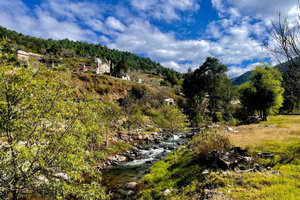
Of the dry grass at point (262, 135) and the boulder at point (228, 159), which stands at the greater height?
the dry grass at point (262, 135)

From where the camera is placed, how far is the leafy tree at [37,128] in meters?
7.90

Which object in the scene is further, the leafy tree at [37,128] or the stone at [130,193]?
the stone at [130,193]

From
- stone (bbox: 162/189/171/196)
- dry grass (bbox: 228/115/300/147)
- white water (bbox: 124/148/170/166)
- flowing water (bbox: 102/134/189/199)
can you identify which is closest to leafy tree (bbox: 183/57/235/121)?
white water (bbox: 124/148/170/166)

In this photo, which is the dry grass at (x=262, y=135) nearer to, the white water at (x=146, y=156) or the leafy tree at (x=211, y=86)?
the white water at (x=146, y=156)

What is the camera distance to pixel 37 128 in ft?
28.8

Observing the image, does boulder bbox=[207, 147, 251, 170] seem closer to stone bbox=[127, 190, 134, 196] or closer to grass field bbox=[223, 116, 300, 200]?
grass field bbox=[223, 116, 300, 200]

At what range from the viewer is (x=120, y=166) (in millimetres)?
25328

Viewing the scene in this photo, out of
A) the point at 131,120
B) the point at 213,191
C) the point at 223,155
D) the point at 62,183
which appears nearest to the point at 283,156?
the point at 223,155

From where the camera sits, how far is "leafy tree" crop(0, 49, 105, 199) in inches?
311

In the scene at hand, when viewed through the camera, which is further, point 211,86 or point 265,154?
point 211,86

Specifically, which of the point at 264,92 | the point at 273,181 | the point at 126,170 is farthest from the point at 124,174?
the point at 264,92

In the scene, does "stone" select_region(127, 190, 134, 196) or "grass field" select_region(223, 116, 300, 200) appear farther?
"stone" select_region(127, 190, 134, 196)

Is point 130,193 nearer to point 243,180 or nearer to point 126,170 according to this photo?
Answer: point 126,170

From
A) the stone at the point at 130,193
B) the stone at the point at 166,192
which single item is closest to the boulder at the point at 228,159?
the stone at the point at 166,192
